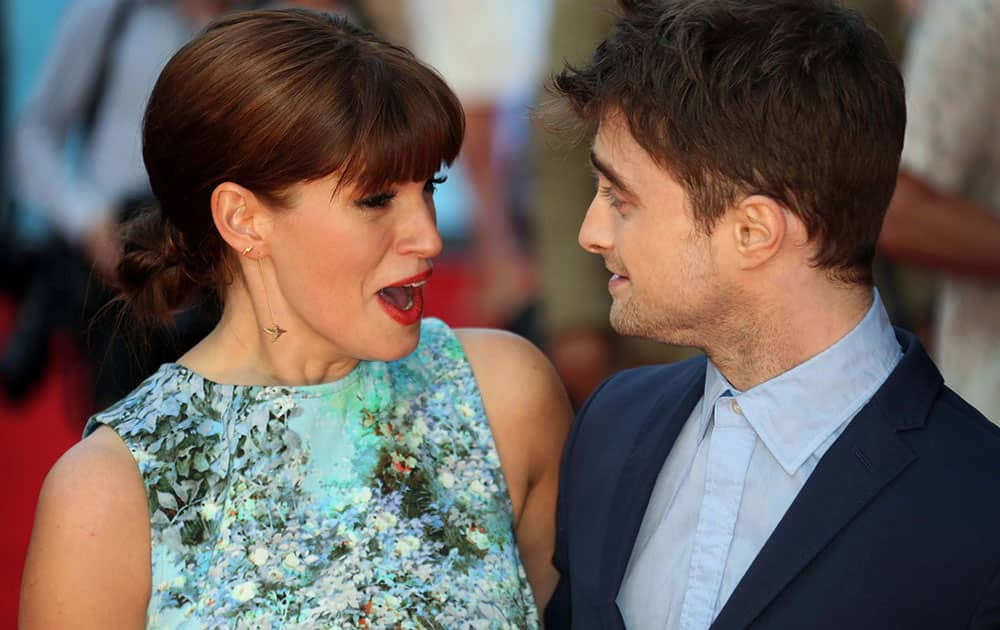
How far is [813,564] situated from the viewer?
1995 millimetres

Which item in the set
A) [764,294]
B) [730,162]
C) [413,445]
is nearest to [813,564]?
[764,294]

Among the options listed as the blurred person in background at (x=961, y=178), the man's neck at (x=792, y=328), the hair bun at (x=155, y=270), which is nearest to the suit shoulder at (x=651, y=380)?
the man's neck at (x=792, y=328)

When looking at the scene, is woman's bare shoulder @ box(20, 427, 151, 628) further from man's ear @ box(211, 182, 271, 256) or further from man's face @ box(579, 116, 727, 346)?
man's face @ box(579, 116, 727, 346)

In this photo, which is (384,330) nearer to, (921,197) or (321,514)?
(321,514)

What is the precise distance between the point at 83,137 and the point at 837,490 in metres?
3.38

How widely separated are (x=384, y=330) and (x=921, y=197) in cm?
144

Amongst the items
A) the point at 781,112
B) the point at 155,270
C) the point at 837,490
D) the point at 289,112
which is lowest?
the point at 155,270

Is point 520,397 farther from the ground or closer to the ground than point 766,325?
closer to the ground

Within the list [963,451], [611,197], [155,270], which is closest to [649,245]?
[611,197]

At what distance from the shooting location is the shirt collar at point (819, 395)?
2107 millimetres

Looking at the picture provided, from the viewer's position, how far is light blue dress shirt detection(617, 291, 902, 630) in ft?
6.88

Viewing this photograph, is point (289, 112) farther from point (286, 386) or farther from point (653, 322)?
point (653, 322)

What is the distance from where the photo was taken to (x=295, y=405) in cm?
242

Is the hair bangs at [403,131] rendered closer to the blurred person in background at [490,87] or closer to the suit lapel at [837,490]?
the suit lapel at [837,490]
